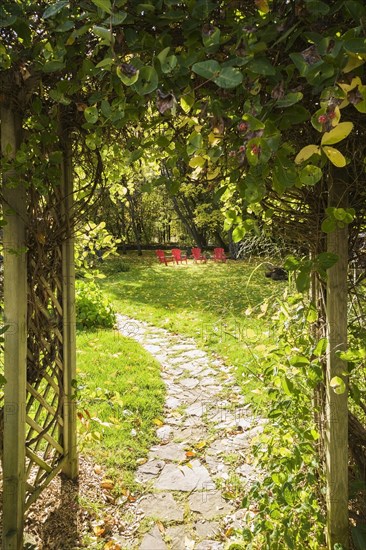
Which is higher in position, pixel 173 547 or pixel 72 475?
pixel 72 475

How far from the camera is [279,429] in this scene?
224 centimetres

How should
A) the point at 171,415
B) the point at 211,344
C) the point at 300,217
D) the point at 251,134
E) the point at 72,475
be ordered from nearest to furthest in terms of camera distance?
1. the point at 251,134
2. the point at 300,217
3. the point at 72,475
4. the point at 171,415
5. the point at 211,344

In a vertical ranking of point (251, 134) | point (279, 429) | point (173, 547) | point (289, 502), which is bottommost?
point (173, 547)

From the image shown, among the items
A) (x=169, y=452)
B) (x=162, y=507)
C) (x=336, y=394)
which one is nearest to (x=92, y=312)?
(x=169, y=452)

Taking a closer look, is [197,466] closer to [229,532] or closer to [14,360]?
[229,532]

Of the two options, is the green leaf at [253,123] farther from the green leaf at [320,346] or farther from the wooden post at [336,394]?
the green leaf at [320,346]

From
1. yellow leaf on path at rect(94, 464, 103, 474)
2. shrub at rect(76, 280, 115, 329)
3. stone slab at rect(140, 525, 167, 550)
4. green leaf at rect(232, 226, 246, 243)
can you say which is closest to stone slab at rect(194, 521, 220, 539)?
stone slab at rect(140, 525, 167, 550)

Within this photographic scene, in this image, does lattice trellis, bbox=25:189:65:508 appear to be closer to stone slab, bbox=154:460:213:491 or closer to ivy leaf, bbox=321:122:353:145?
stone slab, bbox=154:460:213:491

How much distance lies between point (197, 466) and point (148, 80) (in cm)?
312

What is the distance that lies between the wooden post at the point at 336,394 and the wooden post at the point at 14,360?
1.64 meters

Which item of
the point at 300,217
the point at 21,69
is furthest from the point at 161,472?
the point at 21,69

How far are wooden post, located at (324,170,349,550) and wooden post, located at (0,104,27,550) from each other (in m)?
1.64

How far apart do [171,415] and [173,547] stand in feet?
5.78

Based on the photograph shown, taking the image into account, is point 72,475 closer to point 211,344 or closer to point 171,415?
point 171,415
